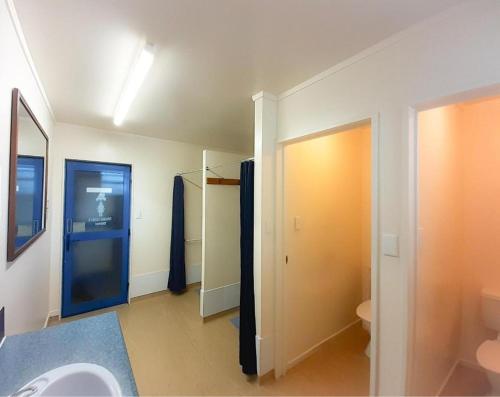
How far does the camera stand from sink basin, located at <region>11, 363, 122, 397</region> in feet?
2.54

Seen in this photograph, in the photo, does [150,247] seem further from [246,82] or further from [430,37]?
[430,37]

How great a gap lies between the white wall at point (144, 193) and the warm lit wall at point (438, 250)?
3140mm

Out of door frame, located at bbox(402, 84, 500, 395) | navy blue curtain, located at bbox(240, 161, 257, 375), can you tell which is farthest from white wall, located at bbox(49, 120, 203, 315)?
door frame, located at bbox(402, 84, 500, 395)

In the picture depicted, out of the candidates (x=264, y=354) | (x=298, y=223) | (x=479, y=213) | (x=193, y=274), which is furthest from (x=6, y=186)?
(x=479, y=213)

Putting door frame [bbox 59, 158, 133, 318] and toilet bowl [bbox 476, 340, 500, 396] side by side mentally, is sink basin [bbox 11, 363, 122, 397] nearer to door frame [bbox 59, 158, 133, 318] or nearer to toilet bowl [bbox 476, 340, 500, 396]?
toilet bowl [bbox 476, 340, 500, 396]

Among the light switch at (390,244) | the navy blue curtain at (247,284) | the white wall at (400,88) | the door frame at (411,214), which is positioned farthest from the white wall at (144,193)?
the door frame at (411,214)

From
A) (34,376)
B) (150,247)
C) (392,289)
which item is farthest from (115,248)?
(392,289)

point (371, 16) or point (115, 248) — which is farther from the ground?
point (371, 16)

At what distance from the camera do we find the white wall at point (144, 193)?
2766mm

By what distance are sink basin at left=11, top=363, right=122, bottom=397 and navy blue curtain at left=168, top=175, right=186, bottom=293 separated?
8.61ft

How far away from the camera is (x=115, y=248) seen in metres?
3.16

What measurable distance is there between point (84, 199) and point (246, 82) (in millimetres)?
2630

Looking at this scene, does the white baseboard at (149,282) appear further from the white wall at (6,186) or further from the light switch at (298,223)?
the light switch at (298,223)

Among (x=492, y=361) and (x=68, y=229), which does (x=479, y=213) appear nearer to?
(x=492, y=361)
